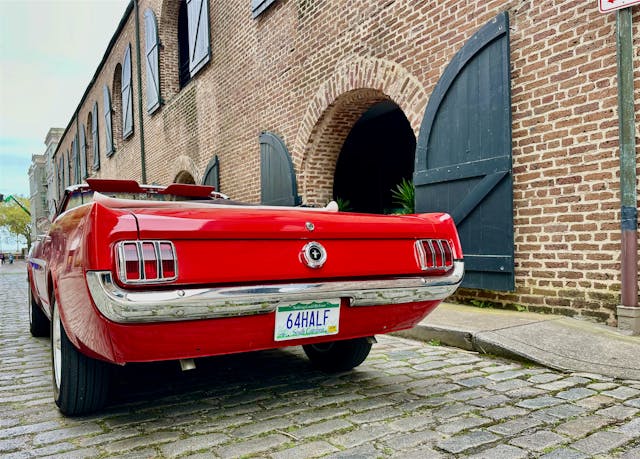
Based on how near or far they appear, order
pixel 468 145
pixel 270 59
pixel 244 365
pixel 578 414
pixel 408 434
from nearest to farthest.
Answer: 1. pixel 408 434
2. pixel 578 414
3. pixel 244 365
4. pixel 468 145
5. pixel 270 59

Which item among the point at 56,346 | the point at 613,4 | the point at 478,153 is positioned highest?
the point at 613,4

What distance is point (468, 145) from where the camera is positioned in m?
5.40

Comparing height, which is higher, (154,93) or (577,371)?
(154,93)

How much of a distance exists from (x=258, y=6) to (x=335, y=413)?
8.69 m

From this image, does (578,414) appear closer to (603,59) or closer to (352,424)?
(352,424)

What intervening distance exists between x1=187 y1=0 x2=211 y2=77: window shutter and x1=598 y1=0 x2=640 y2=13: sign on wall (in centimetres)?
929

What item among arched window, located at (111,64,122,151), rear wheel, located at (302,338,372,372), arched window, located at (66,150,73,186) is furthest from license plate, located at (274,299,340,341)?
arched window, located at (66,150,73,186)

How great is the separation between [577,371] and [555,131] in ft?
7.57

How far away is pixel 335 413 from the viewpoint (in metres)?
2.61

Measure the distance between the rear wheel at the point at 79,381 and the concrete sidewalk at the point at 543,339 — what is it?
8.57 ft

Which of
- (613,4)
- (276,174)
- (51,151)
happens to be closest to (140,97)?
(276,174)

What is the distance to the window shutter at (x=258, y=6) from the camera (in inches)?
366

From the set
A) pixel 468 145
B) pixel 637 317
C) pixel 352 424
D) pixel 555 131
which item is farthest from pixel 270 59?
pixel 352 424

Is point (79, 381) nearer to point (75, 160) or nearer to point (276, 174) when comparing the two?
point (276, 174)
